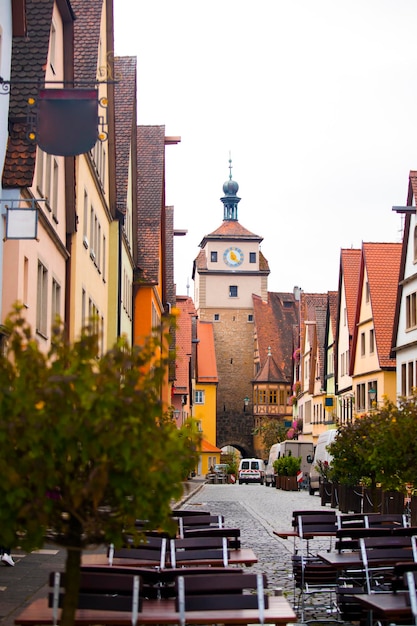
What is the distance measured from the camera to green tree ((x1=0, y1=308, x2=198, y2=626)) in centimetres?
579

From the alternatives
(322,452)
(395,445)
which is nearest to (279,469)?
(322,452)

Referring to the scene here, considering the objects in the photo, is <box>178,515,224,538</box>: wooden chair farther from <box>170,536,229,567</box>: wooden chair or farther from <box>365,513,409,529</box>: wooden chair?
<box>170,536,229,567</box>: wooden chair

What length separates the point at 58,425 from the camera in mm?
5797

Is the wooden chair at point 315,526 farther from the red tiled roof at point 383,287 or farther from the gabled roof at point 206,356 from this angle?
the gabled roof at point 206,356

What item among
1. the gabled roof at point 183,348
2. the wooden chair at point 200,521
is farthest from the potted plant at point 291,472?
the wooden chair at point 200,521

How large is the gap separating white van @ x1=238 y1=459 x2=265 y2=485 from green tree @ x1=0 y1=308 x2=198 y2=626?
68766 millimetres

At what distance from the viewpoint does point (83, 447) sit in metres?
5.84

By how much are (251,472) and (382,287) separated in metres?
30.3

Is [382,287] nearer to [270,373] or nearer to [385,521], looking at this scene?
[385,521]

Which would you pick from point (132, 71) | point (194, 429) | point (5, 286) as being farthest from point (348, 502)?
point (194, 429)

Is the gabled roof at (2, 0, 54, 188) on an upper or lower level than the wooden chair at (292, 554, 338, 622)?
upper

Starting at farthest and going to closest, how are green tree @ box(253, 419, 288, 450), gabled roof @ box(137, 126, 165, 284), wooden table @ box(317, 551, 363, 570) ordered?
green tree @ box(253, 419, 288, 450) → gabled roof @ box(137, 126, 165, 284) → wooden table @ box(317, 551, 363, 570)

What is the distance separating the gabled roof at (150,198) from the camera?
1575 inches

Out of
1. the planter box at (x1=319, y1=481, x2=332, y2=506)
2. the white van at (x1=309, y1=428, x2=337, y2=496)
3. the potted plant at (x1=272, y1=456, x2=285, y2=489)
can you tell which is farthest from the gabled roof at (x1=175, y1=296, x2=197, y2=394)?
the planter box at (x1=319, y1=481, x2=332, y2=506)
